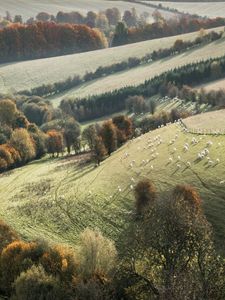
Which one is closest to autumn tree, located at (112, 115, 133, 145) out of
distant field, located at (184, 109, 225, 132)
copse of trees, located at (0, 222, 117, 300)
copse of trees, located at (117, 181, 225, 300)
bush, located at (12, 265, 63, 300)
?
distant field, located at (184, 109, 225, 132)

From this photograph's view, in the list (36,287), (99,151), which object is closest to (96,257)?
(36,287)

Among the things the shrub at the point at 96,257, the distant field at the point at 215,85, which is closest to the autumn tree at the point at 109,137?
the shrub at the point at 96,257

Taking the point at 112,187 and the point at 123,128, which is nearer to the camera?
the point at 112,187

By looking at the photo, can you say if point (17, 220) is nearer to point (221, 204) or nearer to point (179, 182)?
point (179, 182)

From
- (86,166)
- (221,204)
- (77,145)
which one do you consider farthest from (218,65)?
(221,204)

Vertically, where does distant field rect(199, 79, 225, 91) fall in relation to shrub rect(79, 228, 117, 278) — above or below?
below

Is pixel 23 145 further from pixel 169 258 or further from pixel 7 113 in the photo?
pixel 169 258

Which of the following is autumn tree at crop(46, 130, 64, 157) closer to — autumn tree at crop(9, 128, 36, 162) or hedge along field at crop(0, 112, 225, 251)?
autumn tree at crop(9, 128, 36, 162)
